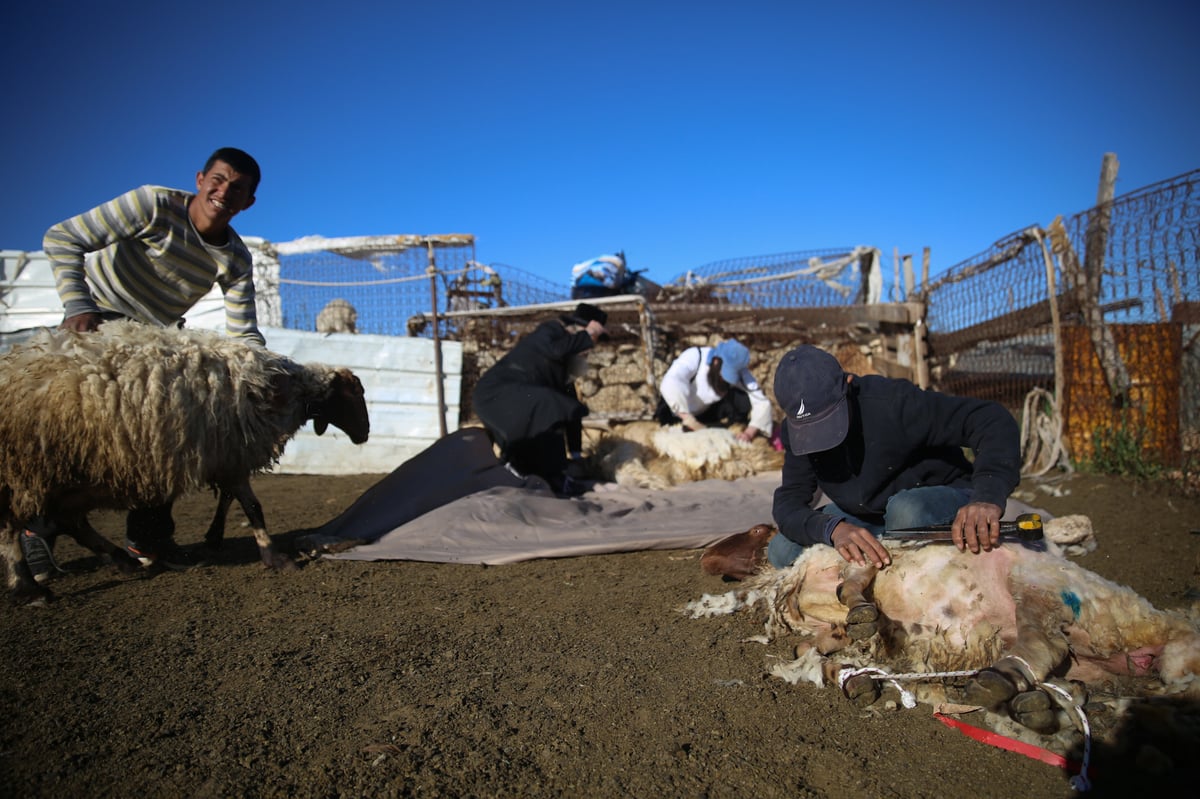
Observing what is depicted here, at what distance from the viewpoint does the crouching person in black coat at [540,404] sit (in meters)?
5.68

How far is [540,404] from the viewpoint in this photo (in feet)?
18.7

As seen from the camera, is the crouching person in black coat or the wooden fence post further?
the wooden fence post

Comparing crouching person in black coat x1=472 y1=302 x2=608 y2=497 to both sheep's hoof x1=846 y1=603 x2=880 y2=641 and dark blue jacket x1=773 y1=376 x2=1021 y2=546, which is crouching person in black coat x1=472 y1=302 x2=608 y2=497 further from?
sheep's hoof x1=846 y1=603 x2=880 y2=641

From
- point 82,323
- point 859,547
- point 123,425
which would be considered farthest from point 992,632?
point 82,323

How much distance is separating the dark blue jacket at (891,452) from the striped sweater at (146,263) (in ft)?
10.2

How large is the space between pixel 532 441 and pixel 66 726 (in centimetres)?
395

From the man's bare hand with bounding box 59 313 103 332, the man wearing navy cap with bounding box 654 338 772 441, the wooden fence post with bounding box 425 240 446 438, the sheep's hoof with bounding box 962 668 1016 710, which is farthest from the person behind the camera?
the wooden fence post with bounding box 425 240 446 438

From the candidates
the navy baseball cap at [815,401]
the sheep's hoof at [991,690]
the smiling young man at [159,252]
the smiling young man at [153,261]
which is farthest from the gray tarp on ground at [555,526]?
the sheep's hoof at [991,690]

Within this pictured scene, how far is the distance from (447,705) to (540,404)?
12.3ft

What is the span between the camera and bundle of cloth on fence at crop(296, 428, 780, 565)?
4098 millimetres

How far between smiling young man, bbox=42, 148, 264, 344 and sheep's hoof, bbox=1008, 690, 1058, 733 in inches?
153

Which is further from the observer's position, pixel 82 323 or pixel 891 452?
pixel 82 323

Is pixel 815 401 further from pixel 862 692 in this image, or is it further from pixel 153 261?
pixel 153 261

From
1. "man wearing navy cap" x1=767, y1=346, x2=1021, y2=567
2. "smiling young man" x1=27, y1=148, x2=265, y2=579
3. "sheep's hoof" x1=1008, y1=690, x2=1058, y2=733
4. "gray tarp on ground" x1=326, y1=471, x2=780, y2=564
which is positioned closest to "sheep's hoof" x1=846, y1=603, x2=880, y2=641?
"man wearing navy cap" x1=767, y1=346, x2=1021, y2=567
